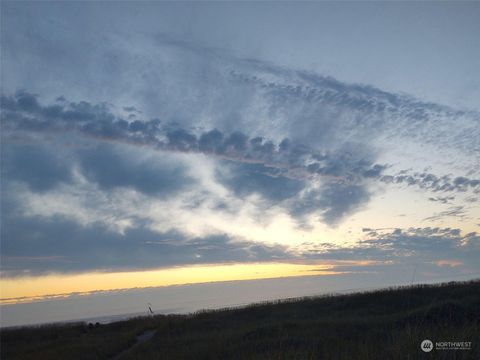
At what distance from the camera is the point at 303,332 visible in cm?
1605

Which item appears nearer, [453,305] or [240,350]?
[240,350]

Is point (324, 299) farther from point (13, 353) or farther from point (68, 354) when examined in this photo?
point (13, 353)

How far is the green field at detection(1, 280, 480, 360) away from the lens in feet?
34.5

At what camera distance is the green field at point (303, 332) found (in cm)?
1051

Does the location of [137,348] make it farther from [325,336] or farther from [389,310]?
[389,310]

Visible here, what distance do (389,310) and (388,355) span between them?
1453cm

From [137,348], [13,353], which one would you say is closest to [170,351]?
[137,348]

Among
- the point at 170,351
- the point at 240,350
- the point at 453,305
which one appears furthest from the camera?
the point at 453,305

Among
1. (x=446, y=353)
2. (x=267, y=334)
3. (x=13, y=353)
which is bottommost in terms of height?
(x=13, y=353)

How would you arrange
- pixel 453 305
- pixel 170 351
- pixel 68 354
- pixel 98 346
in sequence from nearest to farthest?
pixel 170 351 < pixel 453 305 < pixel 68 354 < pixel 98 346

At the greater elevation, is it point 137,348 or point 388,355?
point 388,355

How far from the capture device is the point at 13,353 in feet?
72.8

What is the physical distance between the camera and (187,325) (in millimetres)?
24375

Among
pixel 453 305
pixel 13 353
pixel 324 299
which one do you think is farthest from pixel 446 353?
pixel 13 353
